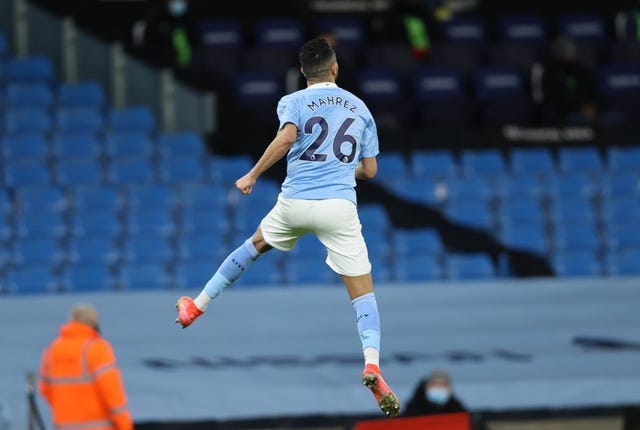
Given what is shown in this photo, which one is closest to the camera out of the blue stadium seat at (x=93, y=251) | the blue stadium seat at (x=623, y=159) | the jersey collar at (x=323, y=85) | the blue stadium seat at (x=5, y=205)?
the jersey collar at (x=323, y=85)

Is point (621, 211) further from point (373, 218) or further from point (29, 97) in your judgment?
point (29, 97)

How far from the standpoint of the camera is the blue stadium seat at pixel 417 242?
1452cm

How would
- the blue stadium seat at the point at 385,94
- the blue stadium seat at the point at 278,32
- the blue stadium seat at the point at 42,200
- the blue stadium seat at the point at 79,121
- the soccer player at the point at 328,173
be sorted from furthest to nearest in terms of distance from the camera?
the blue stadium seat at the point at 278,32 < the blue stadium seat at the point at 385,94 < the blue stadium seat at the point at 79,121 < the blue stadium seat at the point at 42,200 < the soccer player at the point at 328,173

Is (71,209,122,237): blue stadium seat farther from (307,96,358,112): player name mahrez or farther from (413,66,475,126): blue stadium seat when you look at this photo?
(307,96,358,112): player name mahrez

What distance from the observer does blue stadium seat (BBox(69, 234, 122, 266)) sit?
13930 mm

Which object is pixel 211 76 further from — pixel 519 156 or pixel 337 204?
pixel 337 204

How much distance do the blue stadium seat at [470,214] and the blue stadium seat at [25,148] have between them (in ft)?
15.6

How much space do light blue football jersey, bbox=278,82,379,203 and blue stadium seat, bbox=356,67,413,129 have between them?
1007cm

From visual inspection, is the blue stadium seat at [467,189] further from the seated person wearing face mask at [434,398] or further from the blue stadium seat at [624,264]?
the seated person wearing face mask at [434,398]

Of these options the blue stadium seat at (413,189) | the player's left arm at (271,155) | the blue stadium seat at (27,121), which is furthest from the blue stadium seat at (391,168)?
the player's left arm at (271,155)

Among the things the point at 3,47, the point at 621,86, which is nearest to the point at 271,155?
the point at 3,47

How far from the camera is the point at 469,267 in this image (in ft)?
47.6

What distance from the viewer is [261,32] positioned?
1759 cm

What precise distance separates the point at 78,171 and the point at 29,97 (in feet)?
4.92
